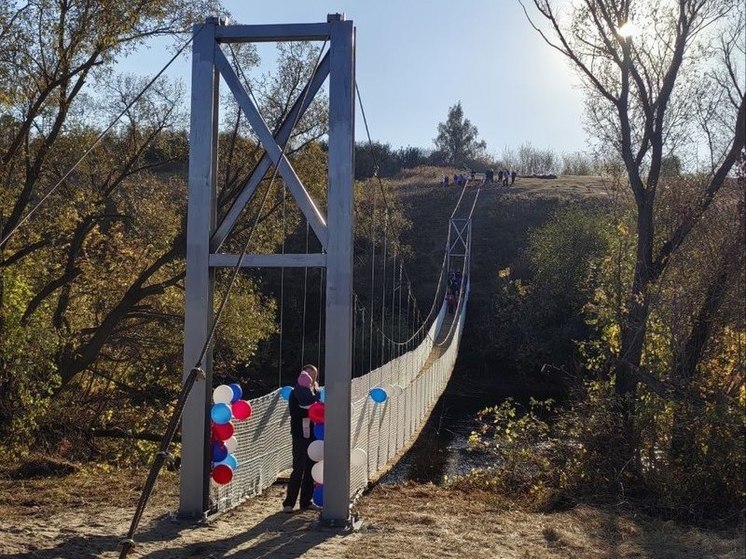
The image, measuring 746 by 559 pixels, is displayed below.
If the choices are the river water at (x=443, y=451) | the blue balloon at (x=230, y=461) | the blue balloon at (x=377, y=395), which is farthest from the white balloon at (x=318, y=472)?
the river water at (x=443, y=451)

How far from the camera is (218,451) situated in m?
5.75

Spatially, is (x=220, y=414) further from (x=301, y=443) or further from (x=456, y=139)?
(x=456, y=139)

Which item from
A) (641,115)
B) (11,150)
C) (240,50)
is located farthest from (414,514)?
(240,50)

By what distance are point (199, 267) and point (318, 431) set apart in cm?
132

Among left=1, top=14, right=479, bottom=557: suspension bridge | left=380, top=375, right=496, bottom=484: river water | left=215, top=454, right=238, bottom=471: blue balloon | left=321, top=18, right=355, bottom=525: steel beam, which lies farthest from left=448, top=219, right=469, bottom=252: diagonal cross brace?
left=321, top=18, right=355, bottom=525: steel beam

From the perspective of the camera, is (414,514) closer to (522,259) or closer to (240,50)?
(240,50)

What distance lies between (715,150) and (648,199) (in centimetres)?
124

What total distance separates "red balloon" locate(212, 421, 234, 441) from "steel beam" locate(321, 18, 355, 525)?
0.70 metres

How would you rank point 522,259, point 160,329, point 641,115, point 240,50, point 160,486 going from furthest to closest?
point 522,259 → point 160,329 → point 240,50 → point 641,115 → point 160,486

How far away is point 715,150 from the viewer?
7.49m

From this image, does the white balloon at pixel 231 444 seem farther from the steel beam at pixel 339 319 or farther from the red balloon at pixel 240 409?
the steel beam at pixel 339 319

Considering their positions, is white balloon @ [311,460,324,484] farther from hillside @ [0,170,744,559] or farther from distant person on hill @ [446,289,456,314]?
distant person on hill @ [446,289,456,314]

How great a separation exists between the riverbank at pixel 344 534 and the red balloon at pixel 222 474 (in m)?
0.22

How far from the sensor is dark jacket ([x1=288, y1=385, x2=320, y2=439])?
5.97 meters
